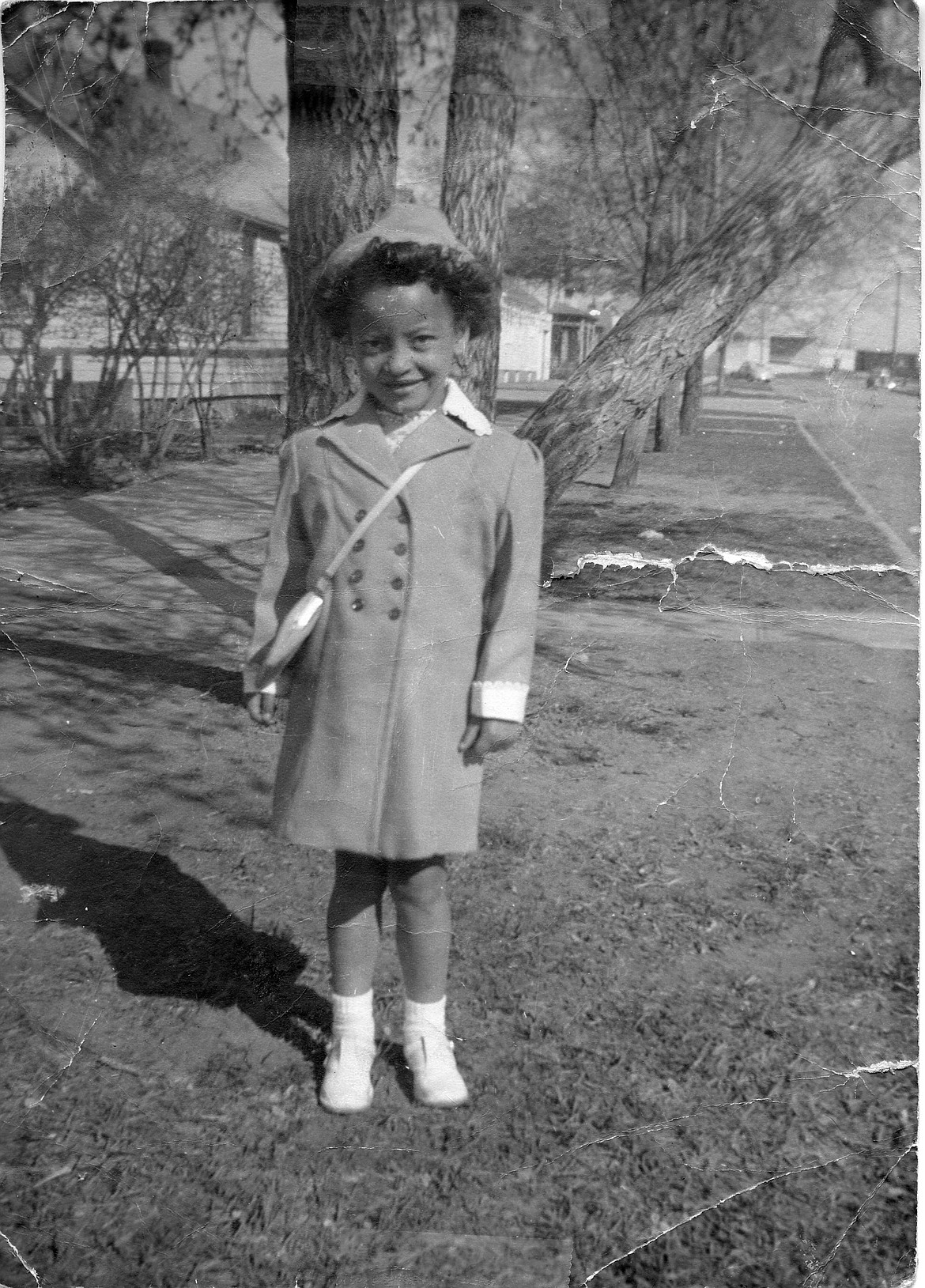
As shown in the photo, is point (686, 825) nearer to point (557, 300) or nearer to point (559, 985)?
point (559, 985)

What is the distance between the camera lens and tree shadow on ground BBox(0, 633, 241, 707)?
2068mm

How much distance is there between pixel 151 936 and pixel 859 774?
1.34 meters

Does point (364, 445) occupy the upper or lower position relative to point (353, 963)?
upper

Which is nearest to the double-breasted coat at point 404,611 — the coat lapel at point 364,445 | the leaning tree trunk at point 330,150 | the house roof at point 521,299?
the coat lapel at point 364,445

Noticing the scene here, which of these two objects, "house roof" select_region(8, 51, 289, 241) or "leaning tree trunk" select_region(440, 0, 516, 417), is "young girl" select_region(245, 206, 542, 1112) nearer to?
"leaning tree trunk" select_region(440, 0, 516, 417)

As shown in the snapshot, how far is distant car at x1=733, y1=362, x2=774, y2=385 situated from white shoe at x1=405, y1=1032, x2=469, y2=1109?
1296 millimetres

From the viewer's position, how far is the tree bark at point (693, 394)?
205 centimetres

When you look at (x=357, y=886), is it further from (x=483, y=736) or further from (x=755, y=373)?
(x=755, y=373)

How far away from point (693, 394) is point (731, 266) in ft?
0.77

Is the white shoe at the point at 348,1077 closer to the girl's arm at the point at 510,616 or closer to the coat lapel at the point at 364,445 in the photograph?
the girl's arm at the point at 510,616

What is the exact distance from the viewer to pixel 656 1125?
1.90 metres

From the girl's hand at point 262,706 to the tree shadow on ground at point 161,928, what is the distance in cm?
33

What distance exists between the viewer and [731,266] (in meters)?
2.01

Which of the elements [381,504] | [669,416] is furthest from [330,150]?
[669,416]
